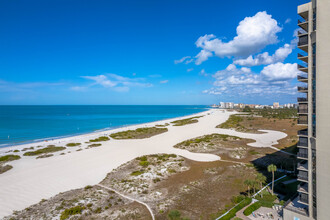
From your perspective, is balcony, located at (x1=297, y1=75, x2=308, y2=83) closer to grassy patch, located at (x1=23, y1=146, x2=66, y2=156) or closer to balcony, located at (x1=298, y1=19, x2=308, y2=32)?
balcony, located at (x1=298, y1=19, x2=308, y2=32)

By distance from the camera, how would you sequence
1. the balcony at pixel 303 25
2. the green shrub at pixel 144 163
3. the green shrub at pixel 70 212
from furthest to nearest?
the green shrub at pixel 144 163, the green shrub at pixel 70 212, the balcony at pixel 303 25

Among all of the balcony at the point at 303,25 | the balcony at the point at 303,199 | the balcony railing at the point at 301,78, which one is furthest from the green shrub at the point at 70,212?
the balcony at the point at 303,25

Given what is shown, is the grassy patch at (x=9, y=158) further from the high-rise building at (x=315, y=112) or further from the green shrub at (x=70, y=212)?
the high-rise building at (x=315, y=112)

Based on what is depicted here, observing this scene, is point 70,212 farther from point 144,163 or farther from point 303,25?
point 303,25

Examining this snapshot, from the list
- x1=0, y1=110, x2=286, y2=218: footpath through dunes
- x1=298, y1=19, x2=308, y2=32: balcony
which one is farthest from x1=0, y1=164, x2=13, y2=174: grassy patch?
x1=298, y1=19, x2=308, y2=32: balcony

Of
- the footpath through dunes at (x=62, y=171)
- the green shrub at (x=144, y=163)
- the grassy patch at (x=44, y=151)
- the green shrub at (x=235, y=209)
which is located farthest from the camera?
the grassy patch at (x=44, y=151)
